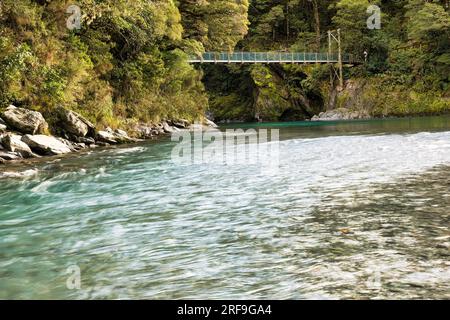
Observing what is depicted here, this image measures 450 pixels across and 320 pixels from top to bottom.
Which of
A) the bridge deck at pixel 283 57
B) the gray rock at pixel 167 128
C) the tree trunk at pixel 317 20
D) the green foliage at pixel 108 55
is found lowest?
the gray rock at pixel 167 128

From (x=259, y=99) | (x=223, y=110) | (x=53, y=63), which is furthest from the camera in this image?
(x=223, y=110)

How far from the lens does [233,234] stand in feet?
15.5

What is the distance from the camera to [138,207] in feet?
20.7

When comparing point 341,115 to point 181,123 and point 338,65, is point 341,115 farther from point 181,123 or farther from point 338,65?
point 181,123

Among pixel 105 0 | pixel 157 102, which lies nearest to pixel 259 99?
pixel 157 102

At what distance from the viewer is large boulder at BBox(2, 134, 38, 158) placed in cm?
1217

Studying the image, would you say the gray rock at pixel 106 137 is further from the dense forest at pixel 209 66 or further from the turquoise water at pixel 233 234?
the turquoise water at pixel 233 234

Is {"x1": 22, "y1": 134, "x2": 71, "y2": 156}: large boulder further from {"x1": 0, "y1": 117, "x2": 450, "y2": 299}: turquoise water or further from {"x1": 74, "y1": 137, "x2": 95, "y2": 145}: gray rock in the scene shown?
{"x1": 0, "y1": 117, "x2": 450, "y2": 299}: turquoise water

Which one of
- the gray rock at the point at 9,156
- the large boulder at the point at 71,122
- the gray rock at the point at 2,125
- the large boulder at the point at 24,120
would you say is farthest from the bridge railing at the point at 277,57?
the gray rock at the point at 9,156

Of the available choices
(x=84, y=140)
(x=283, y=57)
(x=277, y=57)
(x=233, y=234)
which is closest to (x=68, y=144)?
(x=84, y=140)

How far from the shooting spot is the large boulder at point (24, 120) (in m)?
13.4

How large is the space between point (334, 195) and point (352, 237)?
2.13m

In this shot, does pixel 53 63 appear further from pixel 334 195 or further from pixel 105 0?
pixel 334 195

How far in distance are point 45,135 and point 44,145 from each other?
3.52ft
